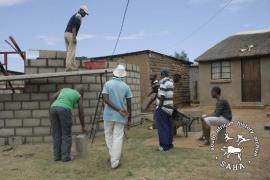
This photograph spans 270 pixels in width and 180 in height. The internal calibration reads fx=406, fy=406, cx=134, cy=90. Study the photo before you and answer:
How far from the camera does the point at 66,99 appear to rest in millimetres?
7531

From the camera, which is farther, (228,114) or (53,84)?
(53,84)

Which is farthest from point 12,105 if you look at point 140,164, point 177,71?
point 177,71

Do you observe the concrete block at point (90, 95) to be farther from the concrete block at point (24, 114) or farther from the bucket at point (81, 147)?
the bucket at point (81, 147)

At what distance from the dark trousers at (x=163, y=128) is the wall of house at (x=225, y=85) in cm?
1207

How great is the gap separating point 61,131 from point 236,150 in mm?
3297

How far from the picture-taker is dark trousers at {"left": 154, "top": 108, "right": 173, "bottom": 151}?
8055mm

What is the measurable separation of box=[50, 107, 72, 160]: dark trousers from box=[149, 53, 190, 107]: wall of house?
11.2m

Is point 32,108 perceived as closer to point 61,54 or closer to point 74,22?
point 61,54

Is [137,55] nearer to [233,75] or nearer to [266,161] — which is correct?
[233,75]

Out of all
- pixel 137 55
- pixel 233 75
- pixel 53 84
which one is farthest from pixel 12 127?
pixel 233 75

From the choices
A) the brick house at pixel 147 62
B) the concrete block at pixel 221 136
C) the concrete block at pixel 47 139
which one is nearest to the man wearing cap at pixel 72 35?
the concrete block at pixel 47 139

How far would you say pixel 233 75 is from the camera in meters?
19.8

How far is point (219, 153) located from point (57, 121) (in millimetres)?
3069

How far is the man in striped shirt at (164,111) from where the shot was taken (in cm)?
804
